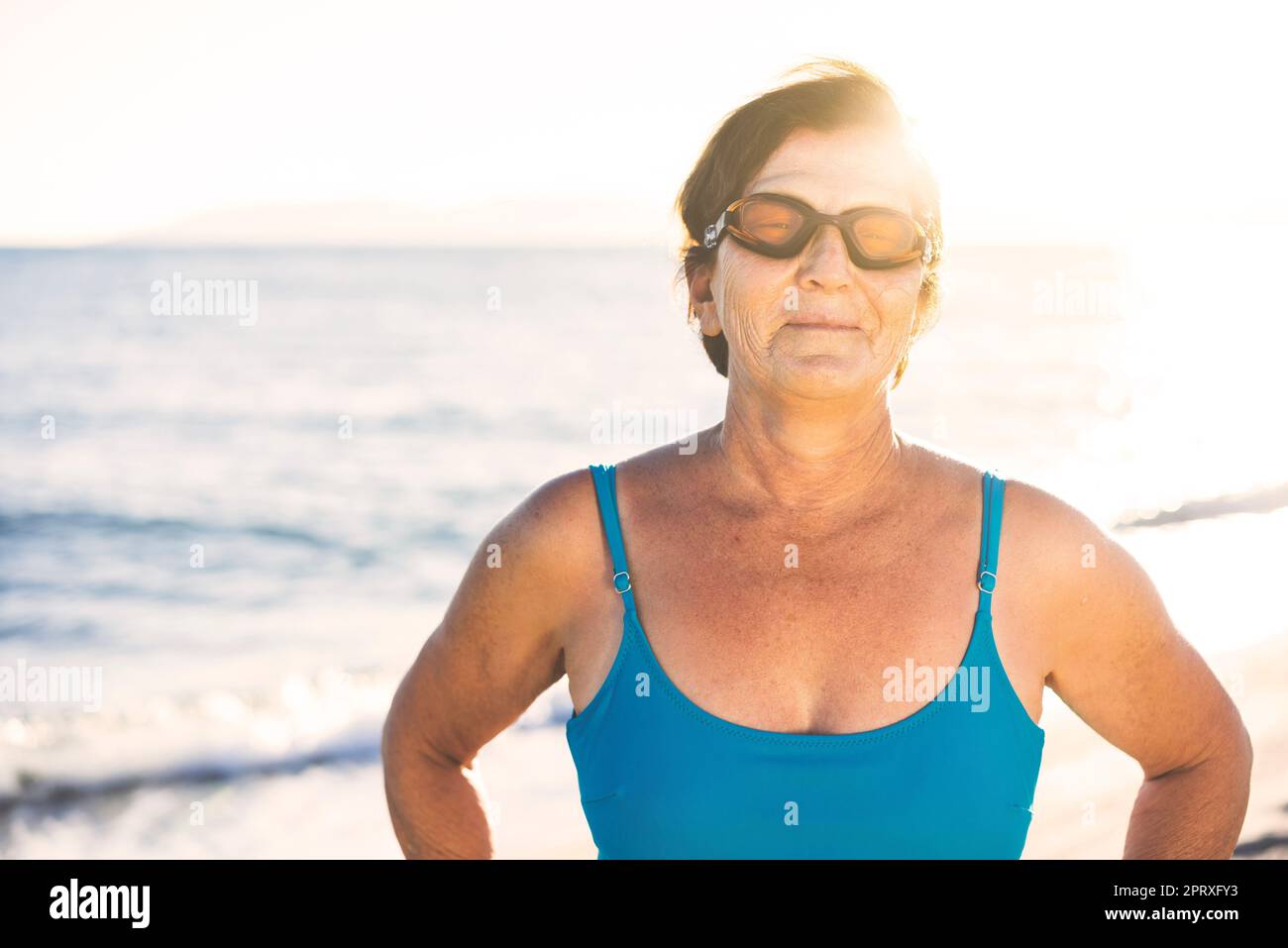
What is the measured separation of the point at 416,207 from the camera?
4588cm

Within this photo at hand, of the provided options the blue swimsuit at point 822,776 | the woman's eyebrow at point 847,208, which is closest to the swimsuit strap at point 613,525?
the blue swimsuit at point 822,776

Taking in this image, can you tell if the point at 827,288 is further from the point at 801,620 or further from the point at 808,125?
the point at 801,620

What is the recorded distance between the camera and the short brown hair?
8.21 feet

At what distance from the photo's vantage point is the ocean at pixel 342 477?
24.8ft

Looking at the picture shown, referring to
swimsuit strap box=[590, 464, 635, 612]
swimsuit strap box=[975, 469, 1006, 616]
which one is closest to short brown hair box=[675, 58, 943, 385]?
swimsuit strap box=[975, 469, 1006, 616]

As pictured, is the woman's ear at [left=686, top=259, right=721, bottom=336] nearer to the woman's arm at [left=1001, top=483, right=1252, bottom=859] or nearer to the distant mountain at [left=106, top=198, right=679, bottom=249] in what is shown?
the woman's arm at [left=1001, top=483, right=1252, bottom=859]

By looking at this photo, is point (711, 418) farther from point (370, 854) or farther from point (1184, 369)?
point (370, 854)

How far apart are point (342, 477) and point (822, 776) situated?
14.0 m

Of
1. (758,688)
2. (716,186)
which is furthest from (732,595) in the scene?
(716,186)

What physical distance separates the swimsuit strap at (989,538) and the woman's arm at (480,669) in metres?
0.81

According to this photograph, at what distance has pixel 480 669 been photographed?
2.66 m

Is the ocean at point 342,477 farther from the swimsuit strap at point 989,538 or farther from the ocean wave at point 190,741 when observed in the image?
the swimsuit strap at point 989,538

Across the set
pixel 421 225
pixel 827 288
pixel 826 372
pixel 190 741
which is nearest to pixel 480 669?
pixel 826 372

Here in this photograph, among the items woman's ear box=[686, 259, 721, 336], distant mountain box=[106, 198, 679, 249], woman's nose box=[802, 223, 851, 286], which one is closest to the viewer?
woman's nose box=[802, 223, 851, 286]
